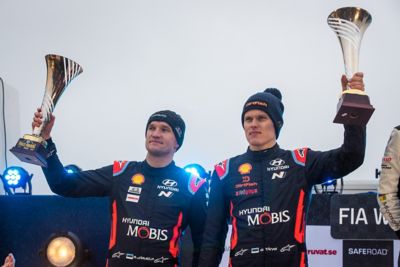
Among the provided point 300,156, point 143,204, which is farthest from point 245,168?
point 143,204

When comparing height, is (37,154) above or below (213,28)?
below

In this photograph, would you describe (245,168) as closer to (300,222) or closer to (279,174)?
(279,174)

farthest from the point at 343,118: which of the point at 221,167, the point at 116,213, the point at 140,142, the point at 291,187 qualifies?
the point at 140,142

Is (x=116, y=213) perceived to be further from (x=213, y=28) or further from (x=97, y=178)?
(x=213, y=28)

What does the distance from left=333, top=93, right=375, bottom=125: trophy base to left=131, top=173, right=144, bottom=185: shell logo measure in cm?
113

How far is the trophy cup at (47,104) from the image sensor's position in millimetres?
2506

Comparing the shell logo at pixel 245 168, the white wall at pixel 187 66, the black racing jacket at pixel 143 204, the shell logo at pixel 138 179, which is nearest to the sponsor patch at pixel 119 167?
the black racing jacket at pixel 143 204

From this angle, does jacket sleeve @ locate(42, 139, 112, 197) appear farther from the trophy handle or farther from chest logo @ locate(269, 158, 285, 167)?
chest logo @ locate(269, 158, 285, 167)

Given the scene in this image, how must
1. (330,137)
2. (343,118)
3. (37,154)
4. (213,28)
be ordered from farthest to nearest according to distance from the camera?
(213,28) → (330,137) → (37,154) → (343,118)

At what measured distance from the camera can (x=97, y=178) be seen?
9.30ft

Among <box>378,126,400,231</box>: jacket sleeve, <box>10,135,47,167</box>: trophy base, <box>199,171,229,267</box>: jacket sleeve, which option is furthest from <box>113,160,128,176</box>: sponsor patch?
<box>378,126,400,231</box>: jacket sleeve

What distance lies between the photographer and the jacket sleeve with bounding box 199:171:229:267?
7.63 ft

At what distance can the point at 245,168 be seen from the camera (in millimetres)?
2436

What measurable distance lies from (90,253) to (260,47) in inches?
113
